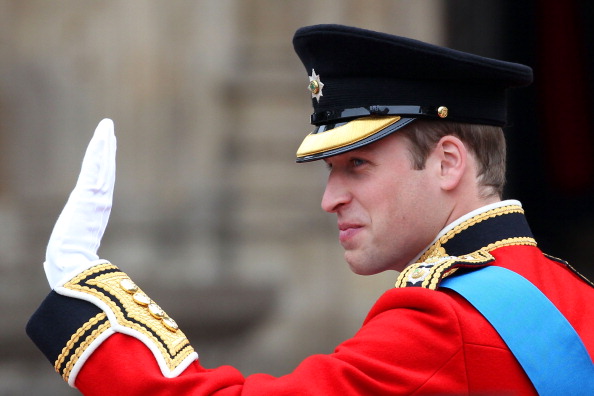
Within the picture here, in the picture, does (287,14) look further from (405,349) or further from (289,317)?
(405,349)

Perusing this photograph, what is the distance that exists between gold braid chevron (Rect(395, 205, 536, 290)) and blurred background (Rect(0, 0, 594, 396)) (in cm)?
497

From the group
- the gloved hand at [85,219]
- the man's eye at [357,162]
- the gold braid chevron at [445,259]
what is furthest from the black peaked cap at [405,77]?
the gloved hand at [85,219]

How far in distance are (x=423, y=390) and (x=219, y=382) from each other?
0.44 meters

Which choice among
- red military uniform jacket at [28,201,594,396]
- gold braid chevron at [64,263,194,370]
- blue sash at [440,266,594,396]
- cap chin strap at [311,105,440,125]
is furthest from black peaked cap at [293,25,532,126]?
gold braid chevron at [64,263,194,370]

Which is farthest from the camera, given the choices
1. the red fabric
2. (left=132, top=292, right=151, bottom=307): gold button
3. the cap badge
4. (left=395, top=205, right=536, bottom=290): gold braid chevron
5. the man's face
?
the cap badge

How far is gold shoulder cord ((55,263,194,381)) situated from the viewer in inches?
91.0

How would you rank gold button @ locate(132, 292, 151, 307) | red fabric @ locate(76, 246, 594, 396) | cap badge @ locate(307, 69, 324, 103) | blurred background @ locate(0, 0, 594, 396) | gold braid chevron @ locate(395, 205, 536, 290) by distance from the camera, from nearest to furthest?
1. red fabric @ locate(76, 246, 594, 396)
2. gold braid chevron @ locate(395, 205, 536, 290)
3. gold button @ locate(132, 292, 151, 307)
4. cap badge @ locate(307, 69, 324, 103)
5. blurred background @ locate(0, 0, 594, 396)

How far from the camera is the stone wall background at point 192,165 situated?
7531 millimetres

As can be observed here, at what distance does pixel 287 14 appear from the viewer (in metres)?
7.72

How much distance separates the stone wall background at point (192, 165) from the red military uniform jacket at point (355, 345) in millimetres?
5063

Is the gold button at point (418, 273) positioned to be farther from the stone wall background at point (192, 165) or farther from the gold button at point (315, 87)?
the stone wall background at point (192, 165)

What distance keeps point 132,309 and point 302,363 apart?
42 cm

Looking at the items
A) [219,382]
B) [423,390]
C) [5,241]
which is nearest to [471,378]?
[423,390]

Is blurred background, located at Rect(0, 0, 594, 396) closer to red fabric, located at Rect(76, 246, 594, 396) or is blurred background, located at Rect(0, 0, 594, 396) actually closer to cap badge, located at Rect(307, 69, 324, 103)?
cap badge, located at Rect(307, 69, 324, 103)
